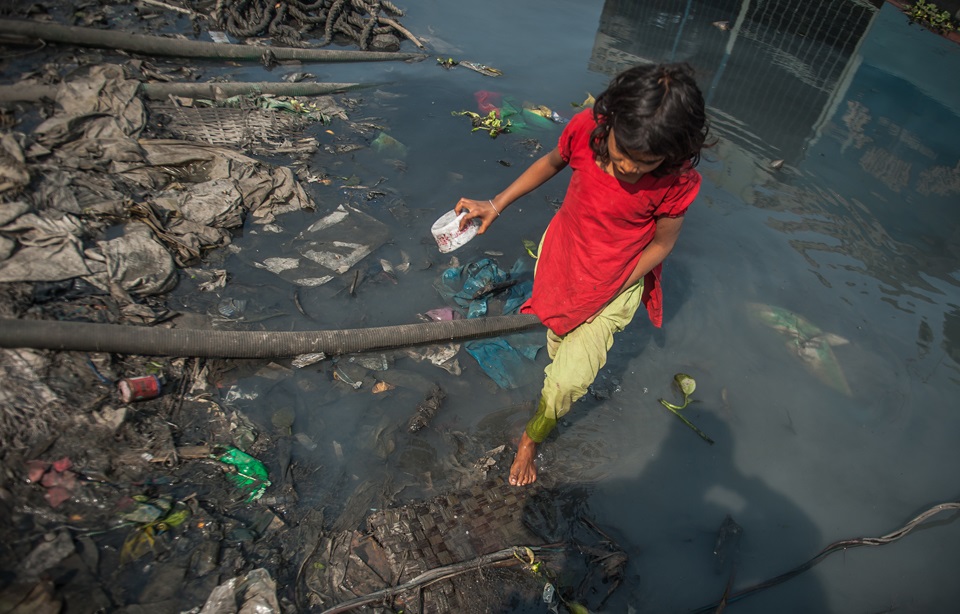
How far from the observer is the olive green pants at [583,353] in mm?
2557

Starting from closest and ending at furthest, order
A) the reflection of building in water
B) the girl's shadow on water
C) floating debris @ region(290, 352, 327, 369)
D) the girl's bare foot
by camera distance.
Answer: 1. the girl's shadow on water
2. the girl's bare foot
3. floating debris @ region(290, 352, 327, 369)
4. the reflection of building in water

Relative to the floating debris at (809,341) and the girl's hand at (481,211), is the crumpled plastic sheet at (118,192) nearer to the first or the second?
the girl's hand at (481,211)

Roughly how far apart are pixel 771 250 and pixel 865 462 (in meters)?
2.23

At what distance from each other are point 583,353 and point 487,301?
160 cm

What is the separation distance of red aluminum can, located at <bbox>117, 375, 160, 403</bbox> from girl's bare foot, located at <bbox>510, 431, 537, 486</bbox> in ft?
6.44

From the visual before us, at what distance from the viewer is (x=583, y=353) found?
8.40 feet

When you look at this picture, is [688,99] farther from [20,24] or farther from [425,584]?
[20,24]

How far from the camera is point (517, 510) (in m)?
2.90

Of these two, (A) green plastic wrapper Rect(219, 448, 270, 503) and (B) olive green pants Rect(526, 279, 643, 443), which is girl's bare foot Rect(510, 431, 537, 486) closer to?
(B) olive green pants Rect(526, 279, 643, 443)

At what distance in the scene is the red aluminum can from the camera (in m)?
2.77

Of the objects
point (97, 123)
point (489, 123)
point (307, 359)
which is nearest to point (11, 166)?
point (97, 123)

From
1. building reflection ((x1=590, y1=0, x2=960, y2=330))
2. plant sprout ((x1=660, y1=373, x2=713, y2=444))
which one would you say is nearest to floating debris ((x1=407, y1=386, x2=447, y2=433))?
plant sprout ((x1=660, y1=373, x2=713, y2=444))

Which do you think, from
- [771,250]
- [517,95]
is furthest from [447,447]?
[517,95]

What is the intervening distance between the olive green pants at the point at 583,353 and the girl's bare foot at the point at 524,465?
0.38m
